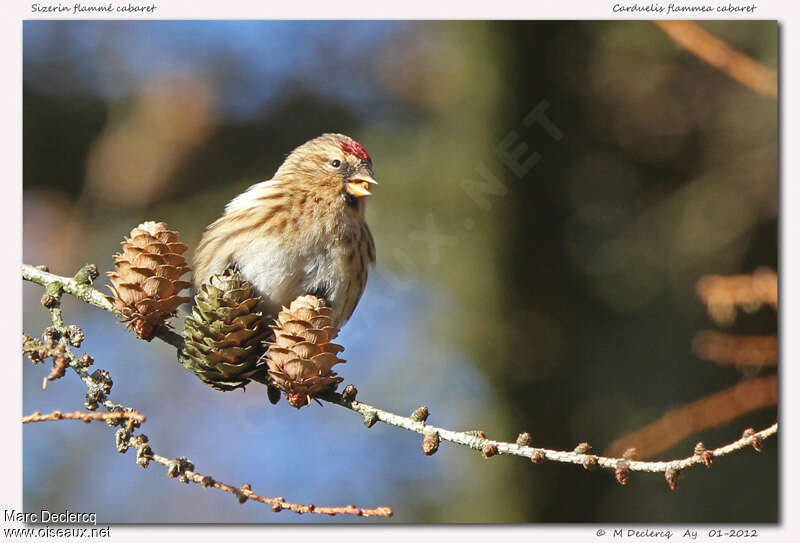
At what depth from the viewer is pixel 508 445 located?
1101mm

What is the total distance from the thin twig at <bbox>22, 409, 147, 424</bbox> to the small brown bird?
0.44 m

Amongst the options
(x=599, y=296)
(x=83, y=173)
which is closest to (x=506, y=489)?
(x=599, y=296)

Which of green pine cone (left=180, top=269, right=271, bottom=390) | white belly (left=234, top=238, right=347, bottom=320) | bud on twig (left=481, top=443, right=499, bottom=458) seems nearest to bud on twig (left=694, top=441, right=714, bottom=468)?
bud on twig (left=481, top=443, right=499, bottom=458)

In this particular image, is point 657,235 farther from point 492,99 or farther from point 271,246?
point 271,246

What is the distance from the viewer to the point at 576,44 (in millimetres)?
3328

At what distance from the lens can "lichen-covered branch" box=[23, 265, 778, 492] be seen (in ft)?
3.40

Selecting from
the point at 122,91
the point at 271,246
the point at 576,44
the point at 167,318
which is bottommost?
the point at 167,318

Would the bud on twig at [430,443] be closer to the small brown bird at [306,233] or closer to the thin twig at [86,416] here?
the thin twig at [86,416]

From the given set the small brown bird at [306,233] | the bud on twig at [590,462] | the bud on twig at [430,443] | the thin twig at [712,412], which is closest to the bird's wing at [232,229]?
the small brown bird at [306,233]

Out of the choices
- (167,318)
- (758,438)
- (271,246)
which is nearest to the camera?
(758,438)

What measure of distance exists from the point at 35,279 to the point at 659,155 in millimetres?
2543

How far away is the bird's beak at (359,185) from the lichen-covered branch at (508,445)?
0.49m

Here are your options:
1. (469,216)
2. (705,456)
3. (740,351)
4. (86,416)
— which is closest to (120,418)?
(86,416)

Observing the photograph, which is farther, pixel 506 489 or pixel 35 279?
pixel 506 489
